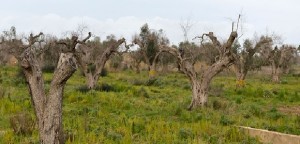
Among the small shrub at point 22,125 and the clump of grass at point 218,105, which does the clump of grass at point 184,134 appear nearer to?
the small shrub at point 22,125

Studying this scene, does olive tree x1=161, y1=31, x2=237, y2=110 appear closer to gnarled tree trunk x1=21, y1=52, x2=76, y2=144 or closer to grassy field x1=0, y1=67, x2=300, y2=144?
grassy field x1=0, y1=67, x2=300, y2=144

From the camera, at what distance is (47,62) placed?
151ft

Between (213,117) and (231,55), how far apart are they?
3660 millimetres

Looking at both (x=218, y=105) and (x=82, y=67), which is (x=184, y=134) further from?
(x=82, y=67)

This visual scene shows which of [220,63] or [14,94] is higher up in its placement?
[220,63]

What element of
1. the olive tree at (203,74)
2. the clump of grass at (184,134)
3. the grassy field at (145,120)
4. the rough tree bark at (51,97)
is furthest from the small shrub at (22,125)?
the olive tree at (203,74)

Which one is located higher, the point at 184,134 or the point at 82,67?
the point at 82,67

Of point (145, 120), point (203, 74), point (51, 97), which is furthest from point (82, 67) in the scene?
point (51, 97)

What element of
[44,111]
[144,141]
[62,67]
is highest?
[62,67]

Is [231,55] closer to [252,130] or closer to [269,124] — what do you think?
[269,124]

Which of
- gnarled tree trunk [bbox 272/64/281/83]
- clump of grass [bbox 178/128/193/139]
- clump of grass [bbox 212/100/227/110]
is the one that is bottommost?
clump of grass [bbox 178/128/193/139]

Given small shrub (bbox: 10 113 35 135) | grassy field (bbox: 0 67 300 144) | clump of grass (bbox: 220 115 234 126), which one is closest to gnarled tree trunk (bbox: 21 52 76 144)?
grassy field (bbox: 0 67 300 144)

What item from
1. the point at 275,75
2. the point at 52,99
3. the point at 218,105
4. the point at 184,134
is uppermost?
the point at 52,99

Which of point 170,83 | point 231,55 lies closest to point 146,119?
point 231,55
